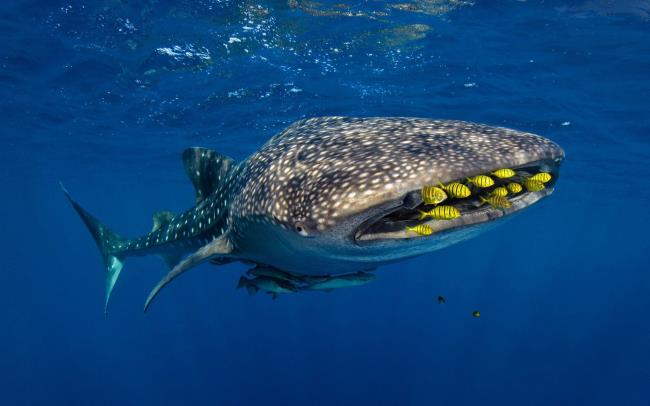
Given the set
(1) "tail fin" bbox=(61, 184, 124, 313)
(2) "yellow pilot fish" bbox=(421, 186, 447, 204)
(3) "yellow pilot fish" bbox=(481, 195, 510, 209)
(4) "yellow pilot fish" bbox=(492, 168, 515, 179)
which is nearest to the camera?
(2) "yellow pilot fish" bbox=(421, 186, 447, 204)

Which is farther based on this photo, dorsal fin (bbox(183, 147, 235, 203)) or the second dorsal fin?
the second dorsal fin

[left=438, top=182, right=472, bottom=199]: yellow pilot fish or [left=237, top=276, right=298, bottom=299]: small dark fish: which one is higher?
[left=438, top=182, right=472, bottom=199]: yellow pilot fish

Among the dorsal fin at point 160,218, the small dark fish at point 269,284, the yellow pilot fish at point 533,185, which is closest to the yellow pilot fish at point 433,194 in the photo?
the yellow pilot fish at point 533,185

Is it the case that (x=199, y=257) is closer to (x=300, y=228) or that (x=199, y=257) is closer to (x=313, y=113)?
(x=300, y=228)

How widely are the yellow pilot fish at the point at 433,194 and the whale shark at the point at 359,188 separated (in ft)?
0.16

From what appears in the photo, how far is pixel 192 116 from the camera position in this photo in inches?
832

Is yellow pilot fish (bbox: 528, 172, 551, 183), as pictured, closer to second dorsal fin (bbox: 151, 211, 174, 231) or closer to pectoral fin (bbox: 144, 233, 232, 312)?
pectoral fin (bbox: 144, 233, 232, 312)

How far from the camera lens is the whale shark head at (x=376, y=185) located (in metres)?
2.58

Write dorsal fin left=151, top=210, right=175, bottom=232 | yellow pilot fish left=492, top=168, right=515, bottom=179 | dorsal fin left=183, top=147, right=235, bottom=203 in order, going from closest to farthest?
yellow pilot fish left=492, top=168, right=515, bottom=179 < dorsal fin left=183, top=147, right=235, bottom=203 < dorsal fin left=151, top=210, right=175, bottom=232

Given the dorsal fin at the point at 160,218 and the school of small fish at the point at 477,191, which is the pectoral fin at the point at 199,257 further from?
the dorsal fin at the point at 160,218

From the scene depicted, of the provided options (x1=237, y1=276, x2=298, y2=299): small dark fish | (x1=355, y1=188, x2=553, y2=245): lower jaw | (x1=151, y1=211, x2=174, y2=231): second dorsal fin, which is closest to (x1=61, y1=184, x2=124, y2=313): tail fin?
(x1=151, y1=211, x2=174, y2=231): second dorsal fin

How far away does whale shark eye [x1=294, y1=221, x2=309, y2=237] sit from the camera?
293cm

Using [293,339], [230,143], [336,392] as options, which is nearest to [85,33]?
[230,143]

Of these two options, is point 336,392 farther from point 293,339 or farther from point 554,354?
point 554,354
